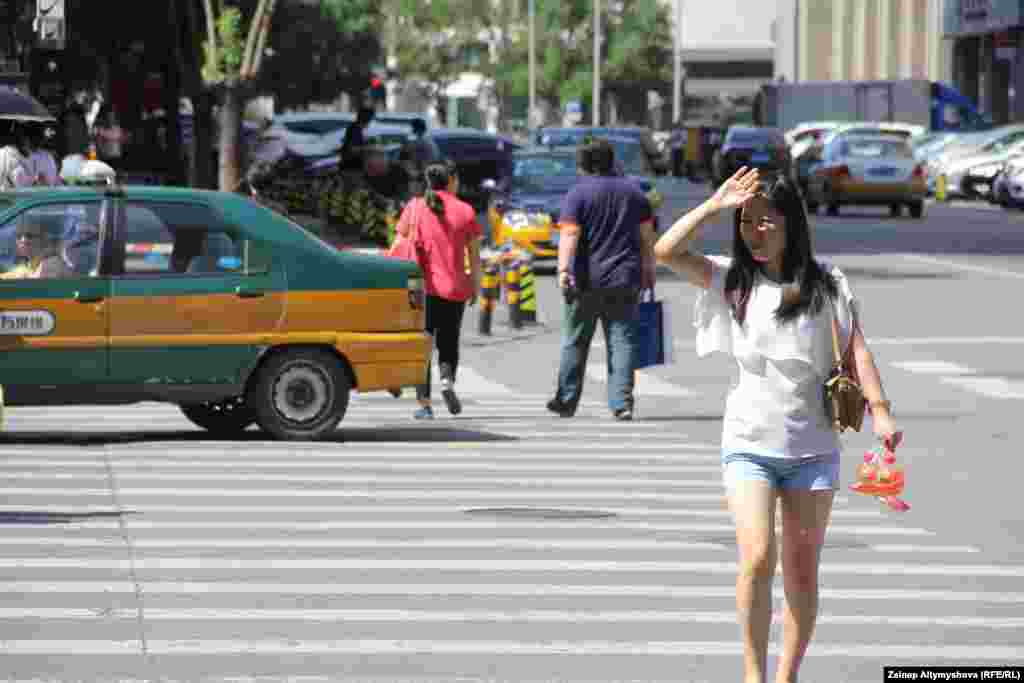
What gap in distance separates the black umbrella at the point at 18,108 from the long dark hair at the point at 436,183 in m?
4.87

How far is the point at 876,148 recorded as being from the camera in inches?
2030

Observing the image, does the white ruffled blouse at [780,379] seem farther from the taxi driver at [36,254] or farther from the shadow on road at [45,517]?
the taxi driver at [36,254]

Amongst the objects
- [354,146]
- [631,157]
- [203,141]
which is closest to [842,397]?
[631,157]

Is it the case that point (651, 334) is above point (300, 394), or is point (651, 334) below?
above

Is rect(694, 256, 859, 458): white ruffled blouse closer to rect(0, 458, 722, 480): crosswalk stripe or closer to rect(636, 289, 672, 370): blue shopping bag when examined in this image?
rect(0, 458, 722, 480): crosswalk stripe

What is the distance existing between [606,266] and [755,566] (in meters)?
→ 9.74

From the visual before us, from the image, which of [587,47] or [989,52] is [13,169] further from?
[587,47]

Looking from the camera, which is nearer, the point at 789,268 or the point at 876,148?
the point at 789,268

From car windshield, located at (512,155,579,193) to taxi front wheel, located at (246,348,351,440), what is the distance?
17.7 meters

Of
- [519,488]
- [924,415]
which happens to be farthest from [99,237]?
[924,415]

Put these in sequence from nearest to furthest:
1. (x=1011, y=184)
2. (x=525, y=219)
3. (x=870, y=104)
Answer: (x=525, y=219) → (x=1011, y=184) → (x=870, y=104)

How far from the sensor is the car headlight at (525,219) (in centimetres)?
3288

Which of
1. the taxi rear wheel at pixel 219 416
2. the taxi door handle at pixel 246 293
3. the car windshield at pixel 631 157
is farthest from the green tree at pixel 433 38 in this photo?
the taxi door handle at pixel 246 293

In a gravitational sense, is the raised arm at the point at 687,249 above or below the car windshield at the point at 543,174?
above
